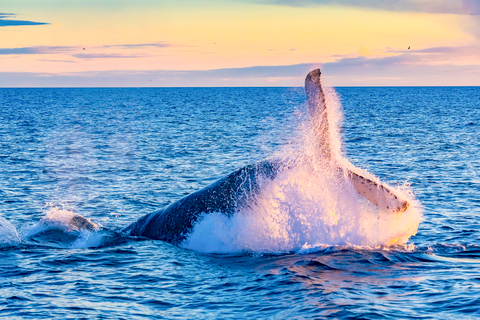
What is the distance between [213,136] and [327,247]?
136ft

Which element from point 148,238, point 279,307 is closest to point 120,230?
point 148,238

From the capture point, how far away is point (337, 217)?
14.7 meters

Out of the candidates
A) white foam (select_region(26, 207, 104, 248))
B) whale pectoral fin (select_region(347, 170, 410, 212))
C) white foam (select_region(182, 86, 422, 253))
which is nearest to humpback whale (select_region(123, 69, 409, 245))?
whale pectoral fin (select_region(347, 170, 410, 212))

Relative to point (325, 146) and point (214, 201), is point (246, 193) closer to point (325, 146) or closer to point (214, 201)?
point (214, 201)

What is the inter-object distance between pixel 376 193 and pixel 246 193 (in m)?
3.51

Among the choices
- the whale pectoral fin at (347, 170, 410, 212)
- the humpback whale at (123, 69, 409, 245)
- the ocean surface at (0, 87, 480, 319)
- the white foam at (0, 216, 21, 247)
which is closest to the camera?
the ocean surface at (0, 87, 480, 319)

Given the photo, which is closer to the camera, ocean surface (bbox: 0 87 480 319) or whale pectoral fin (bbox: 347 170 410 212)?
ocean surface (bbox: 0 87 480 319)

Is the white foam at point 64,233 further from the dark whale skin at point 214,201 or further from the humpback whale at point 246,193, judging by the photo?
the dark whale skin at point 214,201

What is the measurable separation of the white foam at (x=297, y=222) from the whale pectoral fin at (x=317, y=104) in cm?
147

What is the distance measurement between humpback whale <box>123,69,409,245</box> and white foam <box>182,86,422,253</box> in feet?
0.96

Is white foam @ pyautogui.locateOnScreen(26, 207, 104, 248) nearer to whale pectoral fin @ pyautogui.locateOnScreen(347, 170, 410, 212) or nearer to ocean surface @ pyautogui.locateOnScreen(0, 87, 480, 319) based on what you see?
ocean surface @ pyautogui.locateOnScreen(0, 87, 480, 319)

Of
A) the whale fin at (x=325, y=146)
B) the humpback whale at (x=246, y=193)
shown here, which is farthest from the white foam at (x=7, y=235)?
the whale fin at (x=325, y=146)

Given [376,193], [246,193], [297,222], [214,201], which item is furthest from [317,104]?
[214,201]

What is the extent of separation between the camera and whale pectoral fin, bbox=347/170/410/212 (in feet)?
43.1
